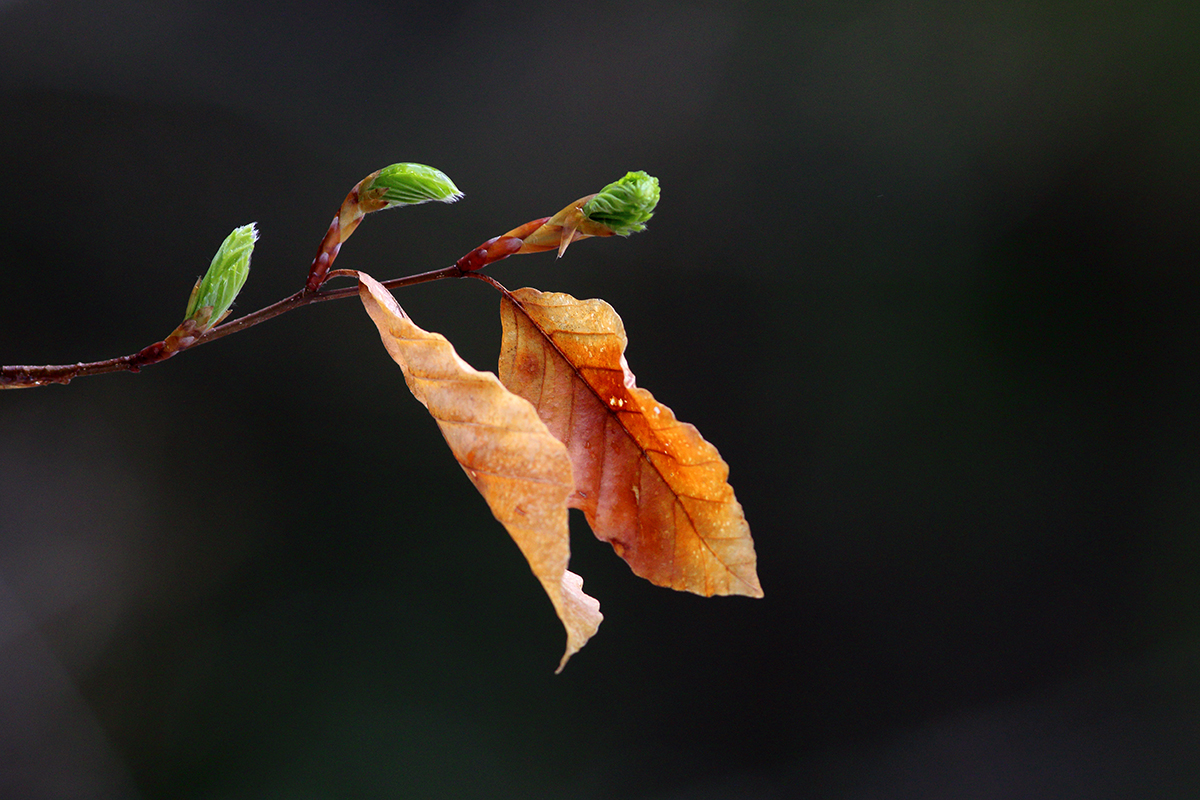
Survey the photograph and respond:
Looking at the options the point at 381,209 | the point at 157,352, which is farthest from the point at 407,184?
the point at 157,352

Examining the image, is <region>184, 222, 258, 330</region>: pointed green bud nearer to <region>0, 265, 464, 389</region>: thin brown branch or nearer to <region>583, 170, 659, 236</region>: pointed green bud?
<region>0, 265, 464, 389</region>: thin brown branch

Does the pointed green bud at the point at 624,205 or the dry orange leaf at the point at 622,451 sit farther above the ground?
the pointed green bud at the point at 624,205

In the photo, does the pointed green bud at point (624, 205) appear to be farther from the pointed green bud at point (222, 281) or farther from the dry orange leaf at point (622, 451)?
the pointed green bud at point (222, 281)

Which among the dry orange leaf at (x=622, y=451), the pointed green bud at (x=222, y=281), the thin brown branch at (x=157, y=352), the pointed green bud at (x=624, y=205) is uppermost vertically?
the pointed green bud at (x=222, y=281)

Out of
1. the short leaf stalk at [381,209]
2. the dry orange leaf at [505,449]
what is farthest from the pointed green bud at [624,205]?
the dry orange leaf at [505,449]

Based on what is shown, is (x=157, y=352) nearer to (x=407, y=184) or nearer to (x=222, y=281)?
(x=222, y=281)

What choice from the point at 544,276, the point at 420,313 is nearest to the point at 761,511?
the point at 544,276
